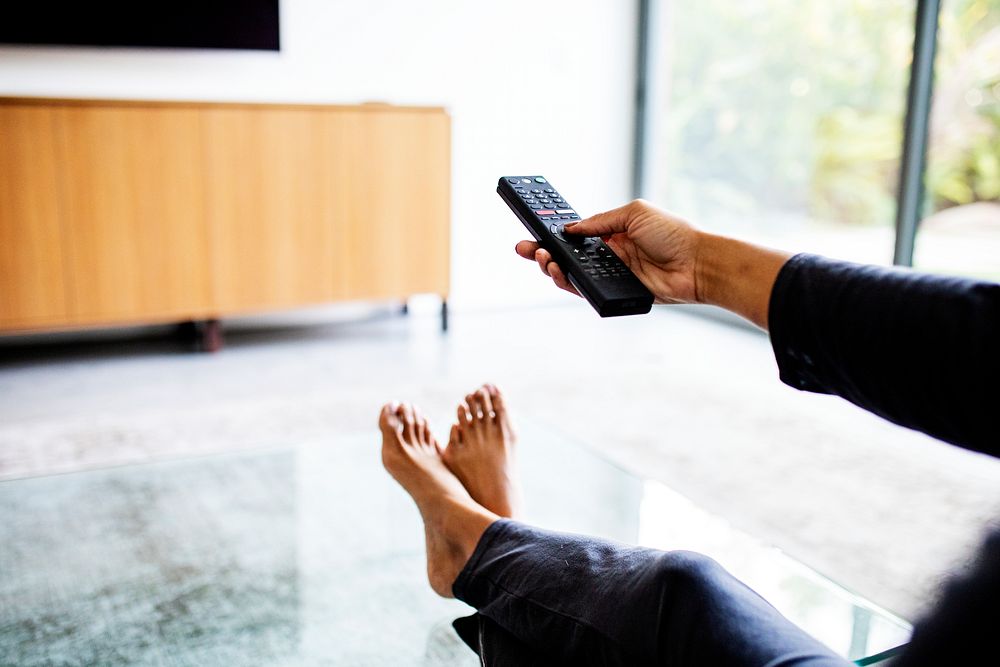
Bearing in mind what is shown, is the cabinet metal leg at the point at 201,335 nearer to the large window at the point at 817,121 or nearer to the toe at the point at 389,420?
the toe at the point at 389,420

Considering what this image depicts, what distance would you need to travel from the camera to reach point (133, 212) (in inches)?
112

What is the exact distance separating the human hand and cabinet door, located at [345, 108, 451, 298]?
210cm

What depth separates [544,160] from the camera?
3867 mm

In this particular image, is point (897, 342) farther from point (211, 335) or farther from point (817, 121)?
point (817, 121)

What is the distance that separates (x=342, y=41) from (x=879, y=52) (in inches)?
71.6

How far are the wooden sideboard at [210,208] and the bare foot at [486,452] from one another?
5.66ft

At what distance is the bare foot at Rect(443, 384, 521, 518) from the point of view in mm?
1319

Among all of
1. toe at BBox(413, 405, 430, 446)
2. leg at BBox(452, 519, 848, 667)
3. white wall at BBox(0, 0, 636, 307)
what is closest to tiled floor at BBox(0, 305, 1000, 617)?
toe at BBox(413, 405, 430, 446)

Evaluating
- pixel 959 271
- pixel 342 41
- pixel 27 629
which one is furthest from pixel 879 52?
pixel 27 629

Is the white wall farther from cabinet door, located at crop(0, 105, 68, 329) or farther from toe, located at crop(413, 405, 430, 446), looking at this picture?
toe, located at crop(413, 405, 430, 446)

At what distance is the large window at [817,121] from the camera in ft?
9.32

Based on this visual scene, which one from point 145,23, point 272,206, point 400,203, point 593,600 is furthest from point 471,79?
point 593,600

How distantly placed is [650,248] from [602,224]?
0.22 feet

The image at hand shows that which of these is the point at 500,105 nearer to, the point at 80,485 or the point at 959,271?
the point at 959,271
